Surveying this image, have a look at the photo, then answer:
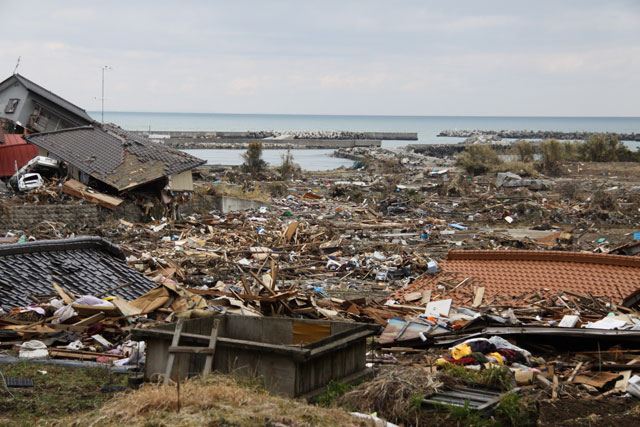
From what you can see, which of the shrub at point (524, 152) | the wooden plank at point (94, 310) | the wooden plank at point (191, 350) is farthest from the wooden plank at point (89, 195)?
the shrub at point (524, 152)

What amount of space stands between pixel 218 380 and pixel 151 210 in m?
18.9

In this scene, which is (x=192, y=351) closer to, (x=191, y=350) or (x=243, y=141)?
(x=191, y=350)

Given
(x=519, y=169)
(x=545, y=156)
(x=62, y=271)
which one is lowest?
(x=62, y=271)

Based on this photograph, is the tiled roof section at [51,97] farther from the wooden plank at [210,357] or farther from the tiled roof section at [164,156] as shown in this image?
the wooden plank at [210,357]

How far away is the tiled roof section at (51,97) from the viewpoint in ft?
117

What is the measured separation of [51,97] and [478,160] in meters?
25.4

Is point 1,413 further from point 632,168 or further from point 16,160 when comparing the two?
point 632,168

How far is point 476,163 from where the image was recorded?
1547 inches

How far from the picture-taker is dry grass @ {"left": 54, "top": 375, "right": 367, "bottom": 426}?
4082 millimetres

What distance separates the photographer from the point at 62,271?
10.7m

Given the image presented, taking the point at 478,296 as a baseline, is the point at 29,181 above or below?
above

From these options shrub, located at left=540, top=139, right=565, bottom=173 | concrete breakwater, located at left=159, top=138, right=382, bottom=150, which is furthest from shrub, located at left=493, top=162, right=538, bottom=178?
concrete breakwater, located at left=159, top=138, right=382, bottom=150

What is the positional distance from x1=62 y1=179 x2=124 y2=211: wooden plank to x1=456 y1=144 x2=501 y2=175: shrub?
23348 millimetres

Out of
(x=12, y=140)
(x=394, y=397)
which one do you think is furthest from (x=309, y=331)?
(x=12, y=140)
